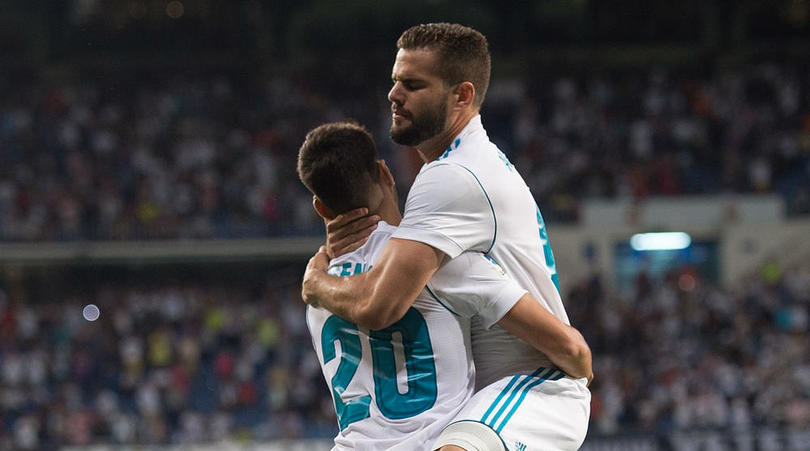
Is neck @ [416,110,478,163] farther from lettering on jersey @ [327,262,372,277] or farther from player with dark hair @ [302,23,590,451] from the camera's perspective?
lettering on jersey @ [327,262,372,277]

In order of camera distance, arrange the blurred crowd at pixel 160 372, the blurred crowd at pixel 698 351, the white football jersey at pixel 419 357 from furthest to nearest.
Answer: the blurred crowd at pixel 160 372, the blurred crowd at pixel 698 351, the white football jersey at pixel 419 357

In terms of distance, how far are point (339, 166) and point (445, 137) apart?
38cm

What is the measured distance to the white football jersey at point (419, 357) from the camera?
10.2 ft

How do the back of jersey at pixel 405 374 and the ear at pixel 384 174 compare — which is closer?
the back of jersey at pixel 405 374

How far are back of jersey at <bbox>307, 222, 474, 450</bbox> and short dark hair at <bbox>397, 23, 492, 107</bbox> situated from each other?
1.78 feet

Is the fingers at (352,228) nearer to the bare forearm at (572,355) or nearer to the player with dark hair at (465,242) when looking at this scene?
the player with dark hair at (465,242)

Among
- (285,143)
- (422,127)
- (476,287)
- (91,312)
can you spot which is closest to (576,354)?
(476,287)

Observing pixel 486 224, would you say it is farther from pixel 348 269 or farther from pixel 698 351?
pixel 698 351

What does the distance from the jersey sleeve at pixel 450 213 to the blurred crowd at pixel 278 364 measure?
12354mm

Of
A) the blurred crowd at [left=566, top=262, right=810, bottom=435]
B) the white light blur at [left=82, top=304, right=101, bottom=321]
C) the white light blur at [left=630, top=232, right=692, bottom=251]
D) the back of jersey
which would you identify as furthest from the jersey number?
the white light blur at [left=630, top=232, right=692, bottom=251]

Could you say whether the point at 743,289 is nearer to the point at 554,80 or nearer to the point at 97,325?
the point at 554,80

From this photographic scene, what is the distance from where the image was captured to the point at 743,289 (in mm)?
19438

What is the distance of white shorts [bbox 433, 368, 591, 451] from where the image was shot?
3.08m

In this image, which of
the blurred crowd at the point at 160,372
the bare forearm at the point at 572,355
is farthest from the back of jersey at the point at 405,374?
the blurred crowd at the point at 160,372
